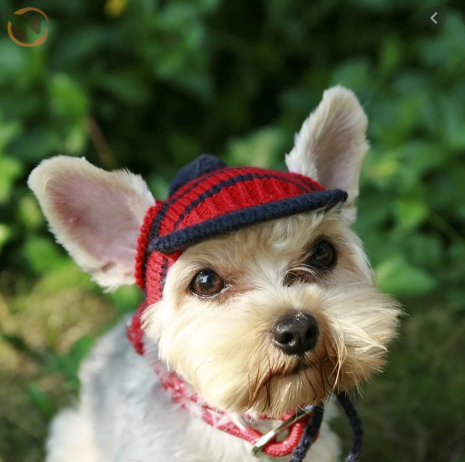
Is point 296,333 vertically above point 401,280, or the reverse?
point 296,333

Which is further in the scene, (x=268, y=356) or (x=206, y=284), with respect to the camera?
(x=206, y=284)

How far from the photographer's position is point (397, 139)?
140 inches

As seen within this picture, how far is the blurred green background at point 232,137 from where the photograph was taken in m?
3.19

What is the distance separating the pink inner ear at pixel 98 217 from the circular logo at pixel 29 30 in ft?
5.77

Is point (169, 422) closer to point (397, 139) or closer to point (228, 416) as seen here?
point (228, 416)

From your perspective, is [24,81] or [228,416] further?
[24,81]

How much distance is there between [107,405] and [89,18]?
2508 mm

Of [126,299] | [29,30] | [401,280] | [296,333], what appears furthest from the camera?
[29,30]

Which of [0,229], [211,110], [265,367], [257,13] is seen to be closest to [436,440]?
[265,367]

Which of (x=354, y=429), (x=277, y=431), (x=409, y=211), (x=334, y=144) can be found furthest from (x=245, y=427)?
(x=409, y=211)

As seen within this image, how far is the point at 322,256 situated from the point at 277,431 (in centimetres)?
53

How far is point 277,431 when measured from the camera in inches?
79.6

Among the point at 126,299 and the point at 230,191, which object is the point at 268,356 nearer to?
the point at 230,191

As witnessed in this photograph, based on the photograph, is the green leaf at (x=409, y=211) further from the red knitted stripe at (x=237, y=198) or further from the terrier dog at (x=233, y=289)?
the red knitted stripe at (x=237, y=198)
